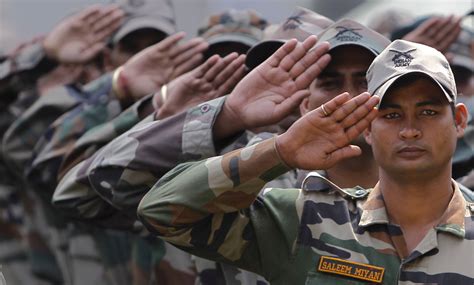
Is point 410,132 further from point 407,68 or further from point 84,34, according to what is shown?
point 84,34

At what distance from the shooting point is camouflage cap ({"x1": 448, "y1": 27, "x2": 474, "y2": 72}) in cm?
699

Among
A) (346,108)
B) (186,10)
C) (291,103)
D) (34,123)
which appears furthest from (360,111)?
(186,10)

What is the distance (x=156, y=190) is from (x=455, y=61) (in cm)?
294

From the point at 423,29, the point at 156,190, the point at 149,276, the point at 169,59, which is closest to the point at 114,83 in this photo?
the point at 169,59

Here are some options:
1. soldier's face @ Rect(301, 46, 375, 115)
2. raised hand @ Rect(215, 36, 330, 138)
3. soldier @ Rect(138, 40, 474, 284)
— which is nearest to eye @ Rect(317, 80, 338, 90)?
soldier's face @ Rect(301, 46, 375, 115)

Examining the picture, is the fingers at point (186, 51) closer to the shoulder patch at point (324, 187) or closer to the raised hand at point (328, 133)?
the shoulder patch at point (324, 187)

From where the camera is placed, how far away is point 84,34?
759 cm

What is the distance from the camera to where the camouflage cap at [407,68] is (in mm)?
4191

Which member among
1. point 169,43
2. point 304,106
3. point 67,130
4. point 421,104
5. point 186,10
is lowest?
point 186,10

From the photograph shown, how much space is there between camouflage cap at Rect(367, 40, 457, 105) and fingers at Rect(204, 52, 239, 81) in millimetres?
1181

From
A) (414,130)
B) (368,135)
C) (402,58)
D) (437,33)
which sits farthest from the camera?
(437,33)

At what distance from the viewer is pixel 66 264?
7625 mm

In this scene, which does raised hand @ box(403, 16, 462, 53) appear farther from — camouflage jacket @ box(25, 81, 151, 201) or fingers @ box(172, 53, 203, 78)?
camouflage jacket @ box(25, 81, 151, 201)

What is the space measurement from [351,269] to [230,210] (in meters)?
0.39
